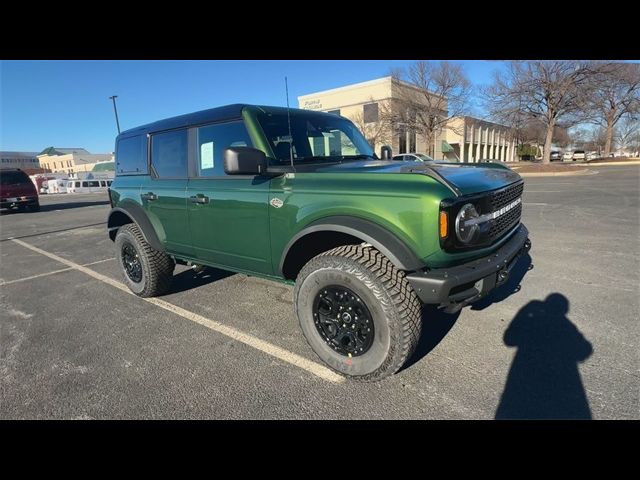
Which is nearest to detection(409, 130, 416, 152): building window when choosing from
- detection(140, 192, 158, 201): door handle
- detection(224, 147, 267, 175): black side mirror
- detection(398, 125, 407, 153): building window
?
detection(398, 125, 407, 153): building window

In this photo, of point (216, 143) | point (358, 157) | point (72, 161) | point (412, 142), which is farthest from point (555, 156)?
point (72, 161)

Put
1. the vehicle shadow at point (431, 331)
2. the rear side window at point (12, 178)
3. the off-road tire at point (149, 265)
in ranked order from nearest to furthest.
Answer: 1. the vehicle shadow at point (431, 331)
2. the off-road tire at point (149, 265)
3. the rear side window at point (12, 178)

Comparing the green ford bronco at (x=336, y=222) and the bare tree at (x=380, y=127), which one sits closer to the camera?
the green ford bronco at (x=336, y=222)

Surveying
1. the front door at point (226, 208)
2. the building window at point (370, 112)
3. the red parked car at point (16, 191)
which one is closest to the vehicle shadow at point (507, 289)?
the front door at point (226, 208)

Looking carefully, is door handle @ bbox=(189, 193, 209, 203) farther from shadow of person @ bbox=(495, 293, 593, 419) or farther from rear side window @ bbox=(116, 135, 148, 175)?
shadow of person @ bbox=(495, 293, 593, 419)

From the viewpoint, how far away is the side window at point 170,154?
3895 millimetres

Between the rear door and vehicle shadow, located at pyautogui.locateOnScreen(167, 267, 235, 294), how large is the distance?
37.5 inches

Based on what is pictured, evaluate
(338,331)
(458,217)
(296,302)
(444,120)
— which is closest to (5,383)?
(296,302)

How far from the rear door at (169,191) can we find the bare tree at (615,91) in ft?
100.0

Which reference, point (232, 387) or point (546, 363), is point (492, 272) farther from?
point (232, 387)

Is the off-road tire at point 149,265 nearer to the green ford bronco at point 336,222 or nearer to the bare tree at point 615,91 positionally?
the green ford bronco at point 336,222

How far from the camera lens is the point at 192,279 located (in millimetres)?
5270

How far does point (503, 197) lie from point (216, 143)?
2.57 meters
